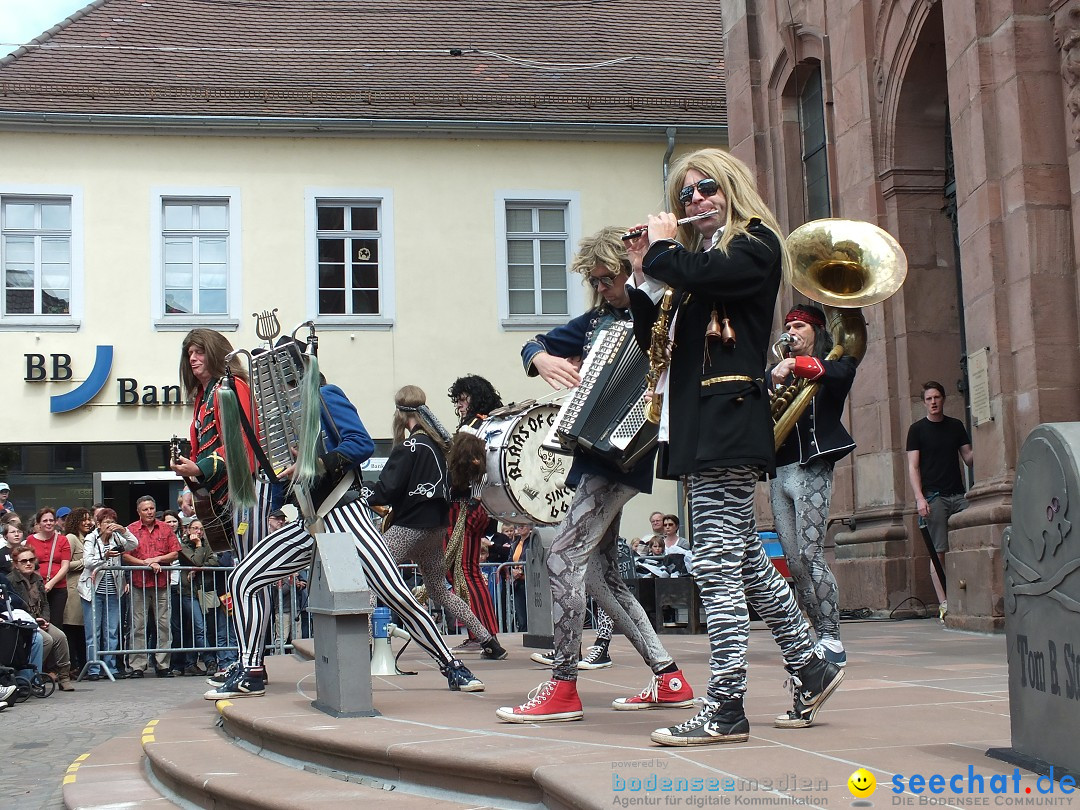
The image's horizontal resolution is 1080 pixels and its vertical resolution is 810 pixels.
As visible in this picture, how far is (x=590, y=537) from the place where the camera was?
600 cm

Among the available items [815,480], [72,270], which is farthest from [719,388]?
[72,270]

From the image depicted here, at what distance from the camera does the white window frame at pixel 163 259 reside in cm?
2420

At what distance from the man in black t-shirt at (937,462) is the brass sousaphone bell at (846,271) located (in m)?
5.15

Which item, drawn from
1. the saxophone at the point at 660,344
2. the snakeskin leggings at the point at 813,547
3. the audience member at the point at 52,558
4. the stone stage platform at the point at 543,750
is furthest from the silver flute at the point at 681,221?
the audience member at the point at 52,558

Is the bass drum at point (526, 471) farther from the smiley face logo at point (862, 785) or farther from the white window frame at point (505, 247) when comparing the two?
the white window frame at point (505, 247)

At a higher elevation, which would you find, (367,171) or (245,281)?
(367,171)

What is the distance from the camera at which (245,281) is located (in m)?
24.5

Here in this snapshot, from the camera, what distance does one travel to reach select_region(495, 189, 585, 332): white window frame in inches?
1000

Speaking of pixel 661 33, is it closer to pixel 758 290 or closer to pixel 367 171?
pixel 367 171

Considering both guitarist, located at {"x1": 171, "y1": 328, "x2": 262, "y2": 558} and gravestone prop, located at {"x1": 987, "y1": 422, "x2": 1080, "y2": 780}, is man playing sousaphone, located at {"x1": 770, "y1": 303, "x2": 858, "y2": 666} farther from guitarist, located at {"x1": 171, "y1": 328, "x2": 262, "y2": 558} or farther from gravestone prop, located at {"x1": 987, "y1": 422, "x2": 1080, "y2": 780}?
guitarist, located at {"x1": 171, "y1": 328, "x2": 262, "y2": 558}

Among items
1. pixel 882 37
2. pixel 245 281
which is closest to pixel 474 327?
pixel 245 281

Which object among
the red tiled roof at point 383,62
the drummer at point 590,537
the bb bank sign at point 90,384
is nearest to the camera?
the drummer at point 590,537

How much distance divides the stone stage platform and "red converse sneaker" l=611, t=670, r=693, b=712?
4.0 inches

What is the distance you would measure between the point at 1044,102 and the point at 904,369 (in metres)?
3.45
